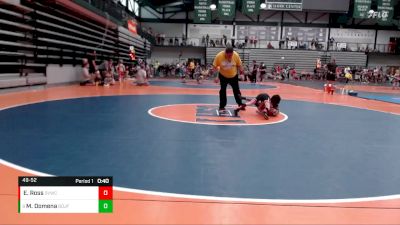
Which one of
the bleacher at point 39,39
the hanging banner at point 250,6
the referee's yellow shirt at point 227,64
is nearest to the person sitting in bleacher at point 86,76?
the bleacher at point 39,39

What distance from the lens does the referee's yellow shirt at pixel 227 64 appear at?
7492mm

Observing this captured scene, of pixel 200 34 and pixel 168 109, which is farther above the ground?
pixel 200 34

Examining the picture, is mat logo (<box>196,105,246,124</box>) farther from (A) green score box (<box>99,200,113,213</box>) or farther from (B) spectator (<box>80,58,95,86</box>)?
(B) spectator (<box>80,58,95,86</box>)

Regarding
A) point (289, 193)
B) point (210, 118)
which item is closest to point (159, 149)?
point (289, 193)

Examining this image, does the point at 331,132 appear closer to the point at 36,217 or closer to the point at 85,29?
the point at 36,217

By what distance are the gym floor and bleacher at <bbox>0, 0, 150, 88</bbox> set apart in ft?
15.7

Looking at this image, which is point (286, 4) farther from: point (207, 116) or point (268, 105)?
point (207, 116)

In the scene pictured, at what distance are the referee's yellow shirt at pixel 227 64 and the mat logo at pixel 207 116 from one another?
0.84 m

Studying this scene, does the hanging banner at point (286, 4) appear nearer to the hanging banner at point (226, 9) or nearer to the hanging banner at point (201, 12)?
the hanging banner at point (226, 9)

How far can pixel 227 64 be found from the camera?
7508 mm

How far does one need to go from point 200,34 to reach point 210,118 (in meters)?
30.9

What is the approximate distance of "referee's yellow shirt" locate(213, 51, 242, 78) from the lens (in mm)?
7492

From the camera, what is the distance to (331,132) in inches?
215
